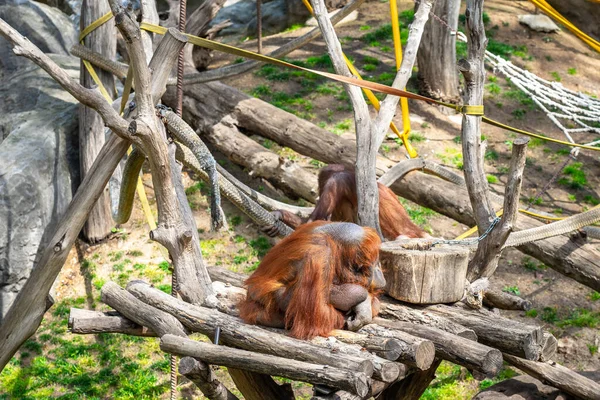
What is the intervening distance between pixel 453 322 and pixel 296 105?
5992mm

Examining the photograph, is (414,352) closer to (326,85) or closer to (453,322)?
(453,322)

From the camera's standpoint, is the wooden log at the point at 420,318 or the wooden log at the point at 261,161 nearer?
the wooden log at the point at 420,318

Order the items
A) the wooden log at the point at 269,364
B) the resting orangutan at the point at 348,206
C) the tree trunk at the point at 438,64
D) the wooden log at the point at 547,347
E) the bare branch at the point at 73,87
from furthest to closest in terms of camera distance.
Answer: the tree trunk at the point at 438,64 < the resting orangutan at the point at 348,206 < the bare branch at the point at 73,87 < the wooden log at the point at 547,347 < the wooden log at the point at 269,364

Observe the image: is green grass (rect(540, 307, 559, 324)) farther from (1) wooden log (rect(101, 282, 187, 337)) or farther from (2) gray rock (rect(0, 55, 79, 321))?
(2) gray rock (rect(0, 55, 79, 321))

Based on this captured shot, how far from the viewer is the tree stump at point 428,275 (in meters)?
3.91

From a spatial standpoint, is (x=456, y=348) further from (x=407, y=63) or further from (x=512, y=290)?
(x=512, y=290)

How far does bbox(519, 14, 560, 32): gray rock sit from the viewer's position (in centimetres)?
1131

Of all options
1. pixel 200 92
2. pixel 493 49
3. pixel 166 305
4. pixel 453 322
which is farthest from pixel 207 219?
pixel 493 49

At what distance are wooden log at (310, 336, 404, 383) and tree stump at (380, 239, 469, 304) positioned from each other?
54 cm

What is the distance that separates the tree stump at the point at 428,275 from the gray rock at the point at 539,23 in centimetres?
832

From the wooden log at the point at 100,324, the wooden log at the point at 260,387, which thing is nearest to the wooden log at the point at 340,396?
the wooden log at the point at 260,387

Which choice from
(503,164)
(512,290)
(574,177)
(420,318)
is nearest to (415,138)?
(503,164)

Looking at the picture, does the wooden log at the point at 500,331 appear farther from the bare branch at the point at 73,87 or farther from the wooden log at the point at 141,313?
the bare branch at the point at 73,87

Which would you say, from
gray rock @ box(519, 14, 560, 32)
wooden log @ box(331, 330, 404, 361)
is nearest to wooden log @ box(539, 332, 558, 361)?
wooden log @ box(331, 330, 404, 361)
